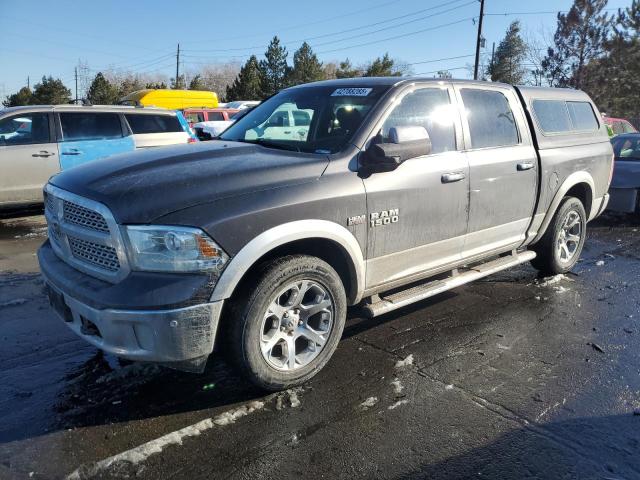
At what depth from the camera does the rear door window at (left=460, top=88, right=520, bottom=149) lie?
14.1 ft

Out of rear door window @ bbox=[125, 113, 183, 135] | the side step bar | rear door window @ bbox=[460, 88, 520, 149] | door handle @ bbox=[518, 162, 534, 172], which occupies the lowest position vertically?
the side step bar

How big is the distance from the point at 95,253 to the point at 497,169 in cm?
323

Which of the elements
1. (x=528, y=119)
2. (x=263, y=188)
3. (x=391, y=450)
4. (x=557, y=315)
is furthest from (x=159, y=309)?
(x=528, y=119)

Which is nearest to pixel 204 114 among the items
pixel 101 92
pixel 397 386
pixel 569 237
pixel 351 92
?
pixel 569 237

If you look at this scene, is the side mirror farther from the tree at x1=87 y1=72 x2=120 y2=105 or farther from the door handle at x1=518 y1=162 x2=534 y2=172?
the tree at x1=87 y1=72 x2=120 y2=105

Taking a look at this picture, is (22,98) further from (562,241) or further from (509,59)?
(562,241)

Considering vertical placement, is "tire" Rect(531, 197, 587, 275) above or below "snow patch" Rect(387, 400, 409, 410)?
above

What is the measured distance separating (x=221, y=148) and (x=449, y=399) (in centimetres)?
231

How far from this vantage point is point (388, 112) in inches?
145

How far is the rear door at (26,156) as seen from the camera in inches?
299

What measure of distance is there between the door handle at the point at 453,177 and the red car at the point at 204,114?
1692 cm


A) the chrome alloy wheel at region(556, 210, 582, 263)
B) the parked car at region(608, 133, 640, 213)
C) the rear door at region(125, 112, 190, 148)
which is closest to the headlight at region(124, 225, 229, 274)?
the chrome alloy wheel at region(556, 210, 582, 263)

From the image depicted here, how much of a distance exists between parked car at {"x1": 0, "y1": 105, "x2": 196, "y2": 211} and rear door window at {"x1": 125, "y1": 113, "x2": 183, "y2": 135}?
0.07 feet

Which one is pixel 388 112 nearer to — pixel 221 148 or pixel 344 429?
pixel 221 148
